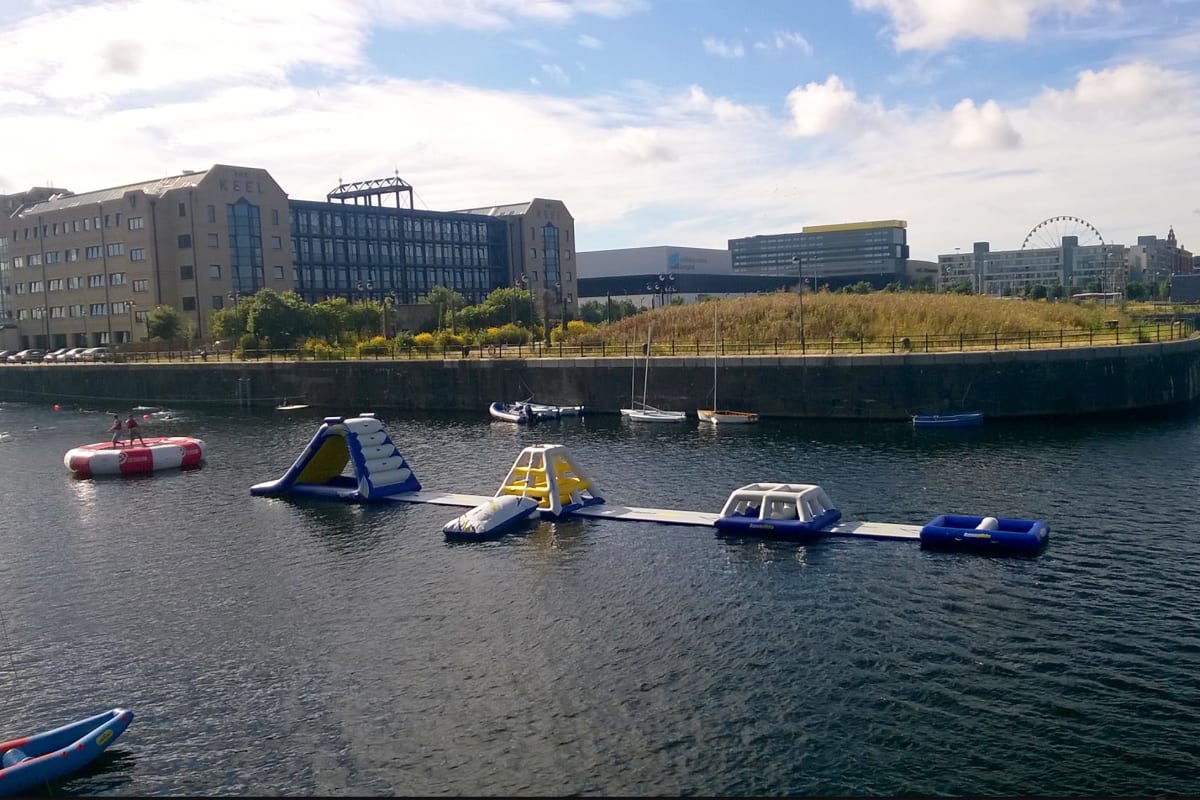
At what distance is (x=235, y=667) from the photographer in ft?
85.0

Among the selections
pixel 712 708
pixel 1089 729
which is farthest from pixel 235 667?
pixel 1089 729

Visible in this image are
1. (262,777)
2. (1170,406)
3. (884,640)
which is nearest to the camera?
(262,777)

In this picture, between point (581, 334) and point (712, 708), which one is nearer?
point (712, 708)

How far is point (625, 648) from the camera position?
2603cm

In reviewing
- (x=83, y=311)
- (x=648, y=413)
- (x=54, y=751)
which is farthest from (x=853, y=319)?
(x=83, y=311)

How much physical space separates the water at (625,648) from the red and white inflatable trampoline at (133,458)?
12.1 metres

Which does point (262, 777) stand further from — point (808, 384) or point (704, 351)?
point (704, 351)

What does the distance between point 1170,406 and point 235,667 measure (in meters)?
65.8

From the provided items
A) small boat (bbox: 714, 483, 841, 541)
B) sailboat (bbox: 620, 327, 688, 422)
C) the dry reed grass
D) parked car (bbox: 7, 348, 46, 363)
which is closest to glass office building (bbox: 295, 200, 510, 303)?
parked car (bbox: 7, 348, 46, 363)

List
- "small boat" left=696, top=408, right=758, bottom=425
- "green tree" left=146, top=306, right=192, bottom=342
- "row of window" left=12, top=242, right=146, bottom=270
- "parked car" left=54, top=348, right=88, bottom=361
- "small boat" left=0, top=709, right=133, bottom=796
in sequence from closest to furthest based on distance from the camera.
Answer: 1. "small boat" left=0, top=709, right=133, bottom=796
2. "small boat" left=696, top=408, right=758, bottom=425
3. "green tree" left=146, top=306, right=192, bottom=342
4. "parked car" left=54, top=348, right=88, bottom=361
5. "row of window" left=12, top=242, right=146, bottom=270

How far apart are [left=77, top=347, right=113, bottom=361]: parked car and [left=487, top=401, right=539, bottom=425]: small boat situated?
213ft

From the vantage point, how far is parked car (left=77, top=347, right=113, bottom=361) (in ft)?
403

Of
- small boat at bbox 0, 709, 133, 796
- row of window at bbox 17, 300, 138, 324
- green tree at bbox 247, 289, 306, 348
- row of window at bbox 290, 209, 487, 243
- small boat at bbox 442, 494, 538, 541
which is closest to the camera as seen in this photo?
small boat at bbox 0, 709, 133, 796

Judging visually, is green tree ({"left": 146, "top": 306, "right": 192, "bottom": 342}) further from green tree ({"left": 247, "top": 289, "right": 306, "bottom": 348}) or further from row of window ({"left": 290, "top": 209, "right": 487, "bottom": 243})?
row of window ({"left": 290, "top": 209, "right": 487, "bottom": 243})
